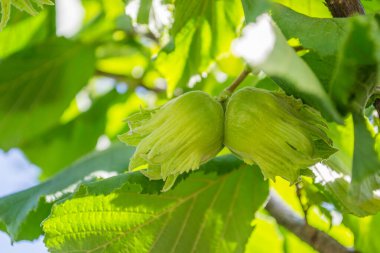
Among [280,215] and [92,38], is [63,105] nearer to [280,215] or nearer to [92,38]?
[92,38]

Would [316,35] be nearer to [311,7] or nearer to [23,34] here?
[311,7]

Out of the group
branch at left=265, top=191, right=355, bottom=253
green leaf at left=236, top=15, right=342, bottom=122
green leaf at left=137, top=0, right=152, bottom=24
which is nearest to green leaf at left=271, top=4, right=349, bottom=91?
green leaf at left=236, top=15, right=342, bottom=122

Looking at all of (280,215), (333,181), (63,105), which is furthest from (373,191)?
(63,105)

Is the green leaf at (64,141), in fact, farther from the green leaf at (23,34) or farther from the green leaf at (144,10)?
the green leaf at (144,10)

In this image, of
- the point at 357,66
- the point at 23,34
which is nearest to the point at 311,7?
the point at 357,66

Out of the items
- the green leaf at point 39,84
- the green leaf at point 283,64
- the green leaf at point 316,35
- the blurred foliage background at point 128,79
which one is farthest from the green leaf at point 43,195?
the green leaf at point 283,64
